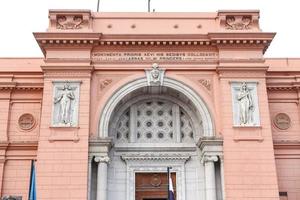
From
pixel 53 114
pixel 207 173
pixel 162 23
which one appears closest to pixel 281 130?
pixel 207 173

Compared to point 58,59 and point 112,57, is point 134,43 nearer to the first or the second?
point 112,57

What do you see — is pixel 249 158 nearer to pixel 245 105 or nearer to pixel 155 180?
pixel 245 105

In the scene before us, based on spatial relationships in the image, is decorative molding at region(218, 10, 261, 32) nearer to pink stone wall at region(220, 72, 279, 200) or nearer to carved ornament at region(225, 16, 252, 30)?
carved ornament at region(225, 16, 252, 30)

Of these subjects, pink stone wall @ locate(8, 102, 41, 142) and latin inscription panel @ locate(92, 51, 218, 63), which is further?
pink stone wall @ locate(8, 102, 41, 142)

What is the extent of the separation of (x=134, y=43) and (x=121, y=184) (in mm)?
5838

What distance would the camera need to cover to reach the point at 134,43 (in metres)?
20.7

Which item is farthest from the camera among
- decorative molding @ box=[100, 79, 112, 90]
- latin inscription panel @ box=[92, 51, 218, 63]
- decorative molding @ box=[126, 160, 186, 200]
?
latin inscription panel @ box=[92, 51, 218, 63]

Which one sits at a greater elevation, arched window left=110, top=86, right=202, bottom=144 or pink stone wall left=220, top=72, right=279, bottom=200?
arched window left=110, top=86, right=202, bottom=144

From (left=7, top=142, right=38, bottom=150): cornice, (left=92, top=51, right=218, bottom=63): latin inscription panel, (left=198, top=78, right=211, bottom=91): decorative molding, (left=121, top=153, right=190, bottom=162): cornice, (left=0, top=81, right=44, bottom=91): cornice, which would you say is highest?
(left=92, top=51, right=218, bottom=63): latin inscription panel

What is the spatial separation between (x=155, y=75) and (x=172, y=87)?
33.9 inches

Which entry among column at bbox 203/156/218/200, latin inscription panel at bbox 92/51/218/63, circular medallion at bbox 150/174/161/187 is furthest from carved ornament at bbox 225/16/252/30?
circular medallion at bbox 150/174/161/187

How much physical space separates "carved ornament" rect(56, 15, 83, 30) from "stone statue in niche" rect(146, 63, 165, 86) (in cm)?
356

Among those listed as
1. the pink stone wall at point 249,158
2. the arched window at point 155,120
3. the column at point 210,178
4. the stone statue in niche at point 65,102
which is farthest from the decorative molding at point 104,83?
the column at point 210,178

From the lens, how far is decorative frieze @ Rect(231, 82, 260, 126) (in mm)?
19797
